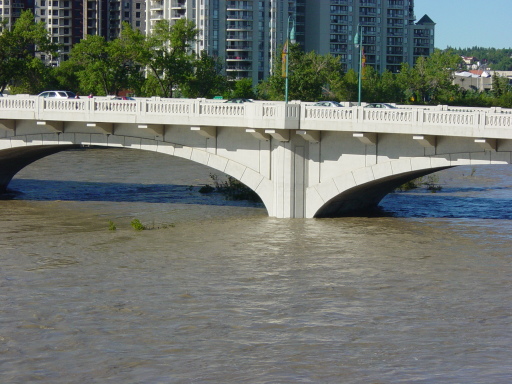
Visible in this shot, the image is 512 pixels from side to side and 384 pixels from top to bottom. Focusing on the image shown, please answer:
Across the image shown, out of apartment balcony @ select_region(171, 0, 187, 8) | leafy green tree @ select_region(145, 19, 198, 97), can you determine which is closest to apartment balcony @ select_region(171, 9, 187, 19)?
apartment balcony @ select_region(171, 0, 187, 8)

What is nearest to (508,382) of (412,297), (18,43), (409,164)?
(412,297)

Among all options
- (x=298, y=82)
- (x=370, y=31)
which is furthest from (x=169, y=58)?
(x=370, y=31)

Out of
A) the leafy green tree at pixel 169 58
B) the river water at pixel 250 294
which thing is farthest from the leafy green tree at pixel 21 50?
the river water at pixel 250 294

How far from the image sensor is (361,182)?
134 ft

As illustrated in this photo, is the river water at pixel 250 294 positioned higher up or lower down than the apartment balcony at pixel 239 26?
lower down

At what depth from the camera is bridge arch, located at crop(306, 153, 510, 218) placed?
130 feet

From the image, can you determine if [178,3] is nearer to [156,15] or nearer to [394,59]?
[156,15]

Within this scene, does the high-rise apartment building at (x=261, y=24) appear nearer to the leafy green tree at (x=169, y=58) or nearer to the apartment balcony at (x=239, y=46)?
the apartment balcony at (x=239, y=46)

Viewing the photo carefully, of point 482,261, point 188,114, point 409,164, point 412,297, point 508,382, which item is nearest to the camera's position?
point 508,382

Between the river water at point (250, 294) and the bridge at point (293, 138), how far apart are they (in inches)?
60.8

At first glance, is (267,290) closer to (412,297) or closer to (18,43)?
(412,297)

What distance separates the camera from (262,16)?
148m

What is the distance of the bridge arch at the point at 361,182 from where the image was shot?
130 ft

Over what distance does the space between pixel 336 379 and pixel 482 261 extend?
13.9 metres
